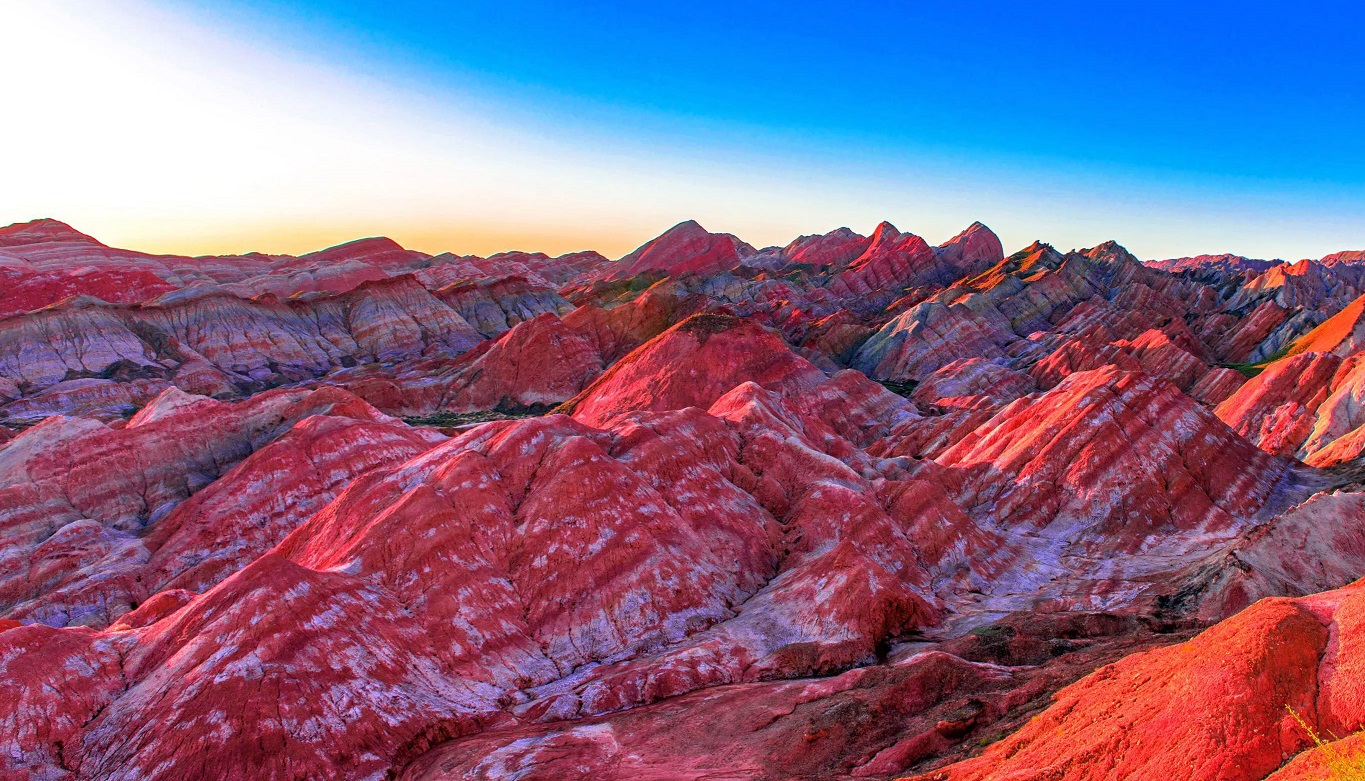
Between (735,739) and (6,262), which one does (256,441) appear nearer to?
(735,739)

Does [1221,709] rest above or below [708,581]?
above

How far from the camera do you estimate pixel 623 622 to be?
38000 mm

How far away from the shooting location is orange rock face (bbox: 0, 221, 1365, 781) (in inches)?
888

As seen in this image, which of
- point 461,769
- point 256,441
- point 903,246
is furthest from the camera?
point 903,246

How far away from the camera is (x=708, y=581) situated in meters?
41.5

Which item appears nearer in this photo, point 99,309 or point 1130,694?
point 1130,694

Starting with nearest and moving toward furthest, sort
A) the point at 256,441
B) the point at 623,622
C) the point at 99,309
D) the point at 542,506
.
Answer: the point at 623,622
the point at 542,506
the point at 256,441
the point at 99,309

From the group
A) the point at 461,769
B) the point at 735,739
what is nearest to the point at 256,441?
the point at 461,769

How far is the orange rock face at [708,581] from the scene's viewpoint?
22.5 meters

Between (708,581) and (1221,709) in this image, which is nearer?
(1221,709)

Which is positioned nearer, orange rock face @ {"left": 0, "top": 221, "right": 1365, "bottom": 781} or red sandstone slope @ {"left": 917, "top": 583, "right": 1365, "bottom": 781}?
red sandstone slope @ {"left": 917, "top": 583, "right": 1365, "bottom": 781}

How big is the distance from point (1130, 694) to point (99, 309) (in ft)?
482

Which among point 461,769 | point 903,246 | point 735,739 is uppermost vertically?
point 903,246

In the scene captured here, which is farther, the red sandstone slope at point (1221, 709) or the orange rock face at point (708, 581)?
the orange rock face at point (708, 581)
